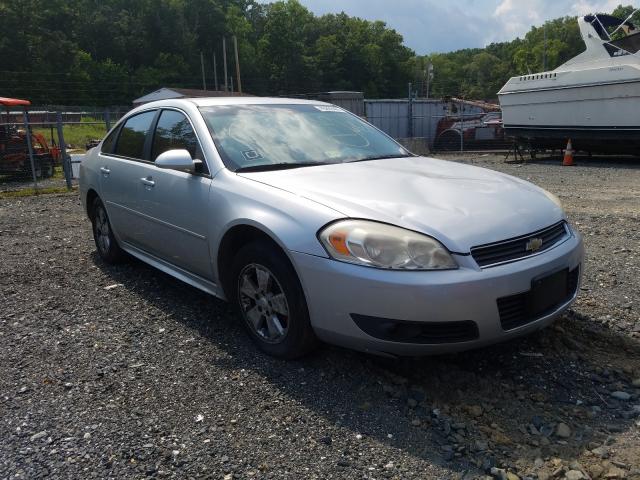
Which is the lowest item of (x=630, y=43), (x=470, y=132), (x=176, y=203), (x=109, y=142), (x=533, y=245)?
(x=470, y=132)

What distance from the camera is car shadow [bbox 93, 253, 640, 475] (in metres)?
2.54

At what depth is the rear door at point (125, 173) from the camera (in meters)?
4.61

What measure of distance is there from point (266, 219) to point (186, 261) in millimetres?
1088

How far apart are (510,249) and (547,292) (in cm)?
34

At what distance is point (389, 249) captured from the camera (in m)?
2.76

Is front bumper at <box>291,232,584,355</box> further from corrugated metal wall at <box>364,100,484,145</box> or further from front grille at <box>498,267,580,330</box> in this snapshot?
corrugated metal wall at <box>364,100,484,145</box>

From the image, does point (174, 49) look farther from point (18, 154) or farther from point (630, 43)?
point (630, 43)

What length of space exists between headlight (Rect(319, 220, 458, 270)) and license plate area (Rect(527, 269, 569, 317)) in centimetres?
50

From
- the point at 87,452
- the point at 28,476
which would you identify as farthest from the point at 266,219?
the point at 28,476

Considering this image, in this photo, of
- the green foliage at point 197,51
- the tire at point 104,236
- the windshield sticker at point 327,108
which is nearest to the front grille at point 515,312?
the windshield sticker at point 327,108

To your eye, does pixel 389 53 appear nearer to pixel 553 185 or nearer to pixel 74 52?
pixel 74 52

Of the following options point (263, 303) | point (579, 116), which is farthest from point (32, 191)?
point (579, 116)

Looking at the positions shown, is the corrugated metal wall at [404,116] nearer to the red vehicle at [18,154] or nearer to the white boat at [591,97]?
the white boat at [591,97]

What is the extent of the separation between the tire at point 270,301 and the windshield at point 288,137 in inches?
27.6
